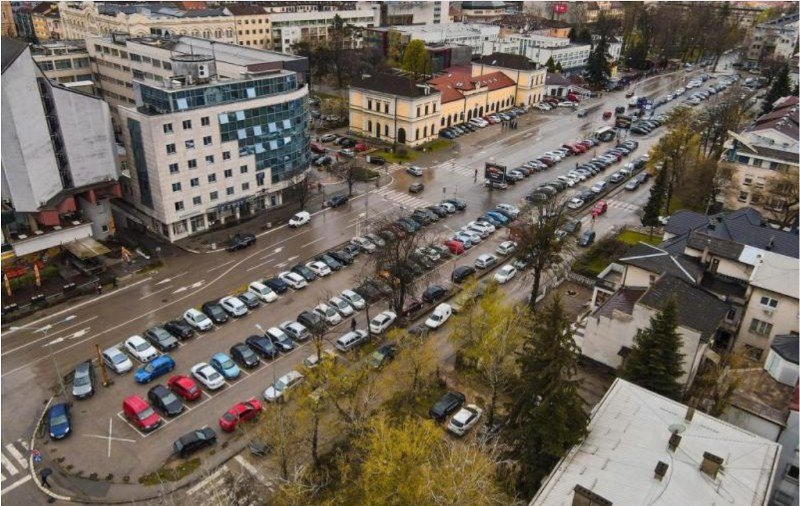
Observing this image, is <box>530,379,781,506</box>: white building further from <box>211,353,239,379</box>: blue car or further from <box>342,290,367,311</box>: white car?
<box>211,353,239,379</box>: blue car

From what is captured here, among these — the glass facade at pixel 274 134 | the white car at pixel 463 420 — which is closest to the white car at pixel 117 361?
the white car at pixel 463 420

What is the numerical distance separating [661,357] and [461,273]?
21.4 meters

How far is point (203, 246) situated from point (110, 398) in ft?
69.0

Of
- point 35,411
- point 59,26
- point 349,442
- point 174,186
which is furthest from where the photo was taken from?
point 59,26

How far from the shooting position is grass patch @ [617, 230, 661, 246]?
58.1 metres

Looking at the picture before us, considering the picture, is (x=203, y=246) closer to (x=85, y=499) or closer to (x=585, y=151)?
(x=85, y=499)

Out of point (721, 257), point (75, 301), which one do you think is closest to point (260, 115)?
point (75, 301)

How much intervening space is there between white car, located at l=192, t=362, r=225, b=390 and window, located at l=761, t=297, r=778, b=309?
37732 millimetres

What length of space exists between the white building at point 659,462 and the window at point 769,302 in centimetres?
1615

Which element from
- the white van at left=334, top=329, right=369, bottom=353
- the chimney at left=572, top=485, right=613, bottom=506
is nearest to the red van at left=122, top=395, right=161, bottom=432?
the white van at left=334, top=329, right=369, bottom=353

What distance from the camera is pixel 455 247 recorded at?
55.7m

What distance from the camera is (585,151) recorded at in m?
86.7

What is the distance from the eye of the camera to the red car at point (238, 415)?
34719mm

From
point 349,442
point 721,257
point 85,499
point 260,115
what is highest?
point 260,115
